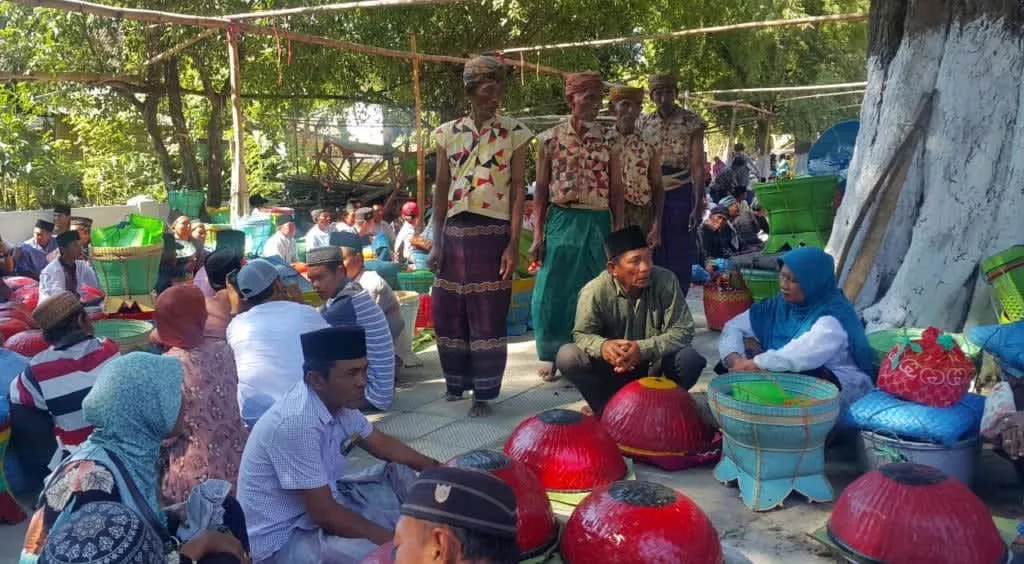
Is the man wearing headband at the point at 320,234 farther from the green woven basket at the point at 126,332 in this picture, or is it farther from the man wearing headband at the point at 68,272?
the green woven basket at the point at 126,332

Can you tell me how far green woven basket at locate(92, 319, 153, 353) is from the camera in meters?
5.12

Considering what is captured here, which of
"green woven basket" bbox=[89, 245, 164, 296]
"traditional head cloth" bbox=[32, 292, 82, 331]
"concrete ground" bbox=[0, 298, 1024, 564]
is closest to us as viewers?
"concrete ground" bbox=[0, 298, 1024, 564]

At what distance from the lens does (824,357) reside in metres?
4.12

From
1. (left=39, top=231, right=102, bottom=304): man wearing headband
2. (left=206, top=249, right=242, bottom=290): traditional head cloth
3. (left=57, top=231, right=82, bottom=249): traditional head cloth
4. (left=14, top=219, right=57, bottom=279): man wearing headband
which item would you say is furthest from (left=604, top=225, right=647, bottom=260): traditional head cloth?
(left=14, top=219, right=57, bottom=279): man wearing headband

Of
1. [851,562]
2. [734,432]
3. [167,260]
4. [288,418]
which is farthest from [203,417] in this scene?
[167,260]

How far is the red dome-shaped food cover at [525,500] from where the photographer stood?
300 cm

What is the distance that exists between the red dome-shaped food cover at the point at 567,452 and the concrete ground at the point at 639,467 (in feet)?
1.77

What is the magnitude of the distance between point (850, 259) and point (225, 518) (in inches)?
206

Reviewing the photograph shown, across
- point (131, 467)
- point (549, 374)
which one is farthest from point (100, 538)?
point (549, 374)

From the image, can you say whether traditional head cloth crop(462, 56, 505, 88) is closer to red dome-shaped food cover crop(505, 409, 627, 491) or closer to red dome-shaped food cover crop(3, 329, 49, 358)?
red dome-shaped food cover crop(505, 409, 627, 491)

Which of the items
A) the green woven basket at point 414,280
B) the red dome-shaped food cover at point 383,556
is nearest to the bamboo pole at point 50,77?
the green woven basket at point 414,280

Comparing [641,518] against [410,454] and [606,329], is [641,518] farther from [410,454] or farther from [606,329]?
[606,329]

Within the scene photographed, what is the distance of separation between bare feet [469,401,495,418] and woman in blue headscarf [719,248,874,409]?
5.02 ft

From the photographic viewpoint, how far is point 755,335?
453 cm
